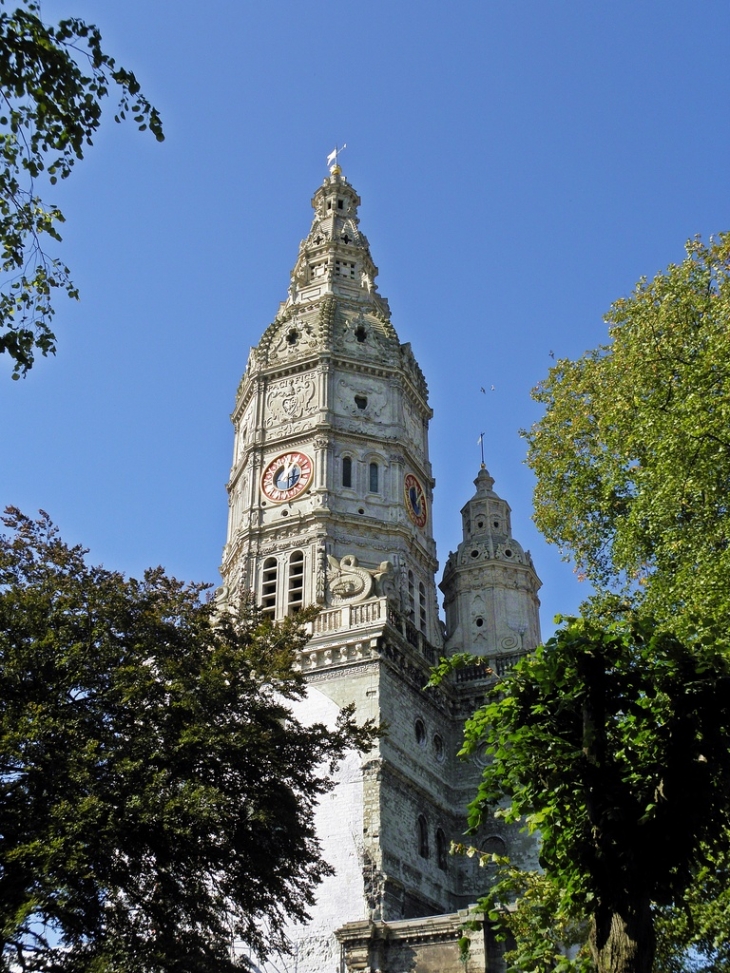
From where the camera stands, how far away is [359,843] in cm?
3409

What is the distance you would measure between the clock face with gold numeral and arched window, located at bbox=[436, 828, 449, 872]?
14.8m

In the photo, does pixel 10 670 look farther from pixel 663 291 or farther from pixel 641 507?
pixel 663 291

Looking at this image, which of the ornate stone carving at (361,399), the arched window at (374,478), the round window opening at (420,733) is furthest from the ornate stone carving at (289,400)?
the round window opening at (420,733)

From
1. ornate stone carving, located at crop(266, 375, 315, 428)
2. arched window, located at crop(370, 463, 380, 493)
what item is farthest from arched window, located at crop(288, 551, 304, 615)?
ornate stone carving, located at crop(266, 375, 315, 428)

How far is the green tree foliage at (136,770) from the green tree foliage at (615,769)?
6.40 meters

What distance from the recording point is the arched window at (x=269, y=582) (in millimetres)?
42938

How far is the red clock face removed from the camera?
4716cm

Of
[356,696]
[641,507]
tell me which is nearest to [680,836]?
[641,507]

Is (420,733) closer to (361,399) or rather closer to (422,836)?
(422,836)

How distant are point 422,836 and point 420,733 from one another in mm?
3967

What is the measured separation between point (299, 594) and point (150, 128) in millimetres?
31515

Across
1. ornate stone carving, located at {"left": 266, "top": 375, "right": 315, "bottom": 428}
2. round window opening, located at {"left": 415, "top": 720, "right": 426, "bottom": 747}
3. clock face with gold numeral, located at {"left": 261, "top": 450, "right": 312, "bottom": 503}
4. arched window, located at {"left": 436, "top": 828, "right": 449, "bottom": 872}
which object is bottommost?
arched window, located at {"left": 436, "top": 828, "right": 449, "bottom": 872}

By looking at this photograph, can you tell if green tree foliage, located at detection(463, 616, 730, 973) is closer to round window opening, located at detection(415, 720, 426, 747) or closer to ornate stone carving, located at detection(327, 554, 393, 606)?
round window opening, located at detection(415, 720, 426, 747)

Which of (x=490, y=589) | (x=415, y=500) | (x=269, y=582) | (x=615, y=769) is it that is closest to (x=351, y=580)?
(x=269, y=582)
